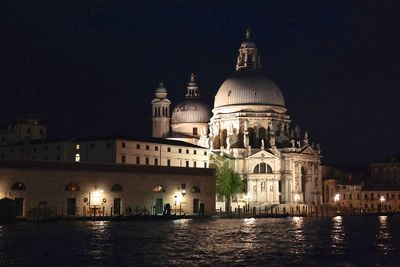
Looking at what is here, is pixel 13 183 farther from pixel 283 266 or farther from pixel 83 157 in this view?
pixel 283 266

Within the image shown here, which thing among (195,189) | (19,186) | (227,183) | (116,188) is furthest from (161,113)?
(19,186)

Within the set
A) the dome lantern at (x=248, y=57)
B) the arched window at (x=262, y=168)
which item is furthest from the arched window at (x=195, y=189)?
the dome lantern at (x=248, y=57)

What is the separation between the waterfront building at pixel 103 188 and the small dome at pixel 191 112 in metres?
35.0

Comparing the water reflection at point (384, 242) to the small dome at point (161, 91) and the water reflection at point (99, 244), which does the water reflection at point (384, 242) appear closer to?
the water reflection at point (99, 244)

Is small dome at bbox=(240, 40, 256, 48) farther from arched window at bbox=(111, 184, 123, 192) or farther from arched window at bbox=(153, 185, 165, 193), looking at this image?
arched window at bbox=(111, 184, 123, 192)

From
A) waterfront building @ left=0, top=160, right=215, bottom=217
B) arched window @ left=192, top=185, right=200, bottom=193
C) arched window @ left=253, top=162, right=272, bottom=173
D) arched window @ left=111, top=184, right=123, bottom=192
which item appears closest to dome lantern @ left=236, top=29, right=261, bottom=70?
arched window @ left=253, top=162, right=272, bottom=173

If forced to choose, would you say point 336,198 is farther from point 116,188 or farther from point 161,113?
point 116,188

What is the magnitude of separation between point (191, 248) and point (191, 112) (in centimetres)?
7927

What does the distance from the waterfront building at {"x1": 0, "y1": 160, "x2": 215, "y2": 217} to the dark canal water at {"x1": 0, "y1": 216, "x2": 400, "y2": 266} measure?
13964 mm

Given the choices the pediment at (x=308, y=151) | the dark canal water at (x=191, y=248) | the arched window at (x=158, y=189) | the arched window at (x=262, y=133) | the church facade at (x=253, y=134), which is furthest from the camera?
the arched window at (x=262, y=133)

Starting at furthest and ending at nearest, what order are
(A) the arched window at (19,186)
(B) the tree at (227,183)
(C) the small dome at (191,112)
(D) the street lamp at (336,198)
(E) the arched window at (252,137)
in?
1. (D) the street lamp at (336,198)
2. (C) the small dome at (191,112)
3. (E) the arched window at (252,137)
4. (B) the tree at (227,183)
5. (A) the arched window at (19,186)

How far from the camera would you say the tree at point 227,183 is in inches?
3561

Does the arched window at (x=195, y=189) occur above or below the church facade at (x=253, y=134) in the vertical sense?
below

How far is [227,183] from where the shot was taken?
90.5m
